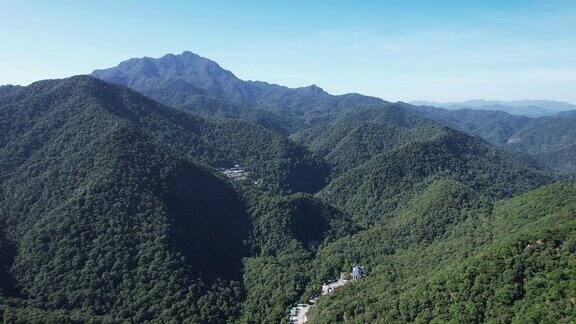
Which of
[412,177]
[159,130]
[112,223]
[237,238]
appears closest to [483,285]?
[237,238]

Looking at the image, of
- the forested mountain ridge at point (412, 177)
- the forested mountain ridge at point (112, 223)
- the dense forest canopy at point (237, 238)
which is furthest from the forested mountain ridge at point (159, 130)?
the forested mountain ridge at point (412, 177)

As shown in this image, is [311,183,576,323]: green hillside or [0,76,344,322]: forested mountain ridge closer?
[311,183,576,323]: green hillside

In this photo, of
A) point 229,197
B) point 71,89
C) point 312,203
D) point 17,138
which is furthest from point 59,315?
point 71,89

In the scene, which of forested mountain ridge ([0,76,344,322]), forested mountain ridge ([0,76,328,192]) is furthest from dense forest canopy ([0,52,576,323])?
forested mountain ridge ([0,76,328,192])

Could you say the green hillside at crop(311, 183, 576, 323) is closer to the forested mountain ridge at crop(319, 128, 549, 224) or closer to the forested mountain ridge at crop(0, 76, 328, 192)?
the forested mountain ridge at crop(319, 128, 549, 224)

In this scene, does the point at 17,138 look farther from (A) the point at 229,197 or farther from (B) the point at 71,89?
(A) the point at 229,197

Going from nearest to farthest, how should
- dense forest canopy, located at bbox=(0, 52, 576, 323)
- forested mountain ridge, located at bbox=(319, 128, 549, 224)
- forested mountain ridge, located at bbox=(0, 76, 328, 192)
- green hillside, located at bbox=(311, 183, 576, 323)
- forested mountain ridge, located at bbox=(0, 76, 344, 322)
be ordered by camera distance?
green hillside, located at bbox=(311, 183, 576, 323)
dense forest canopy, located at bbox=(0, 52, 576, 323)
forested mountain ridge, located at bbox=(0, 76, 344, 322)
forested mountain ridge, located at bbox=(0, 76, 328, 192)
forested mountain ridge, located at bbox=(319, 128, 549, 224)

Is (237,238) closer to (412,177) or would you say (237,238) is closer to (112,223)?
(112,223)

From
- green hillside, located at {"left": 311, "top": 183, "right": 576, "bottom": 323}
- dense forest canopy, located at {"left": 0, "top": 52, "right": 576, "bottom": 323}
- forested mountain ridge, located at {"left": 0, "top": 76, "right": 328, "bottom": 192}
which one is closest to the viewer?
green hillside, located at {"left": 311, "top": 183, "right": 576, "bottom": 323}

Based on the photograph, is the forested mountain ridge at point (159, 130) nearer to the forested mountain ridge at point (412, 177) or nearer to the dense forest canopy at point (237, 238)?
the dense forest canopy at point (237, 238)

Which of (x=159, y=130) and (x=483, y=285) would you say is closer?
(x=483, y=285)

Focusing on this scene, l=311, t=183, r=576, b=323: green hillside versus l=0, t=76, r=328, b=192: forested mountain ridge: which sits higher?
l=0, t=76, r=328, b=192: forested mountain ridge
